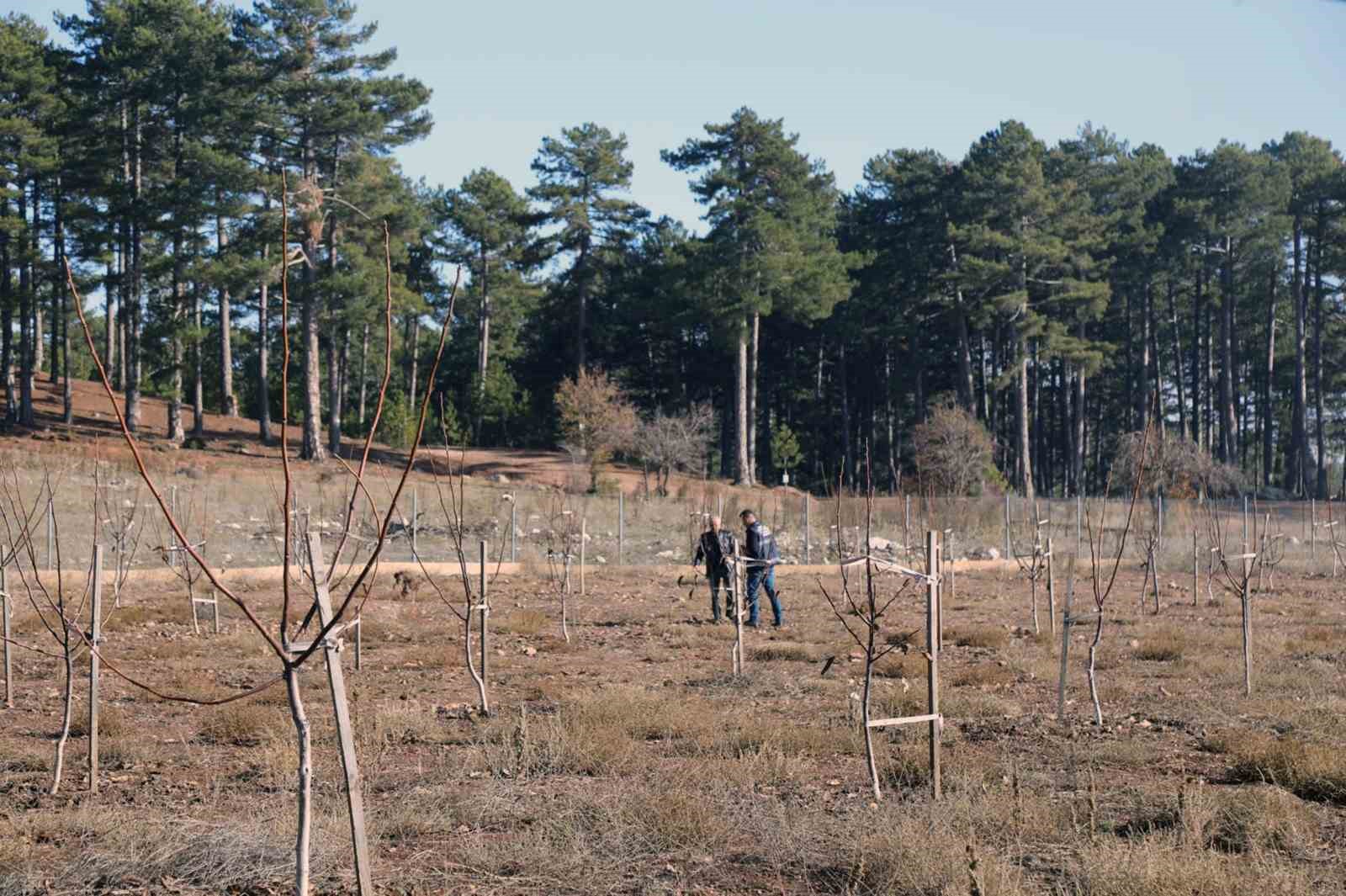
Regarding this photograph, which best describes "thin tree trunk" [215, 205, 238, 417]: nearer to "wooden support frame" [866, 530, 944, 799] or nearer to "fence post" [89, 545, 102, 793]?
"fence post" [89, 545, 102, 793]

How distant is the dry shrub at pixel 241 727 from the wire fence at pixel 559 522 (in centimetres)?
1373

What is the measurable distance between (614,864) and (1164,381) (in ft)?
229

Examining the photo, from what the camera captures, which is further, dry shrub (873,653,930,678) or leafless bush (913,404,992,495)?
leafless bush (913,404,992,495)

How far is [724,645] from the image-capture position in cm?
1584

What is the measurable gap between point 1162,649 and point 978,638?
212 centimetres

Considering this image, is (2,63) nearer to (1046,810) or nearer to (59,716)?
(59,716)

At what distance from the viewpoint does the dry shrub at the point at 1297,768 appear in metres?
7.71

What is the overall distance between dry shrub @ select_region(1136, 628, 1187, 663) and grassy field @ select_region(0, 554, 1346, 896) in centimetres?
6

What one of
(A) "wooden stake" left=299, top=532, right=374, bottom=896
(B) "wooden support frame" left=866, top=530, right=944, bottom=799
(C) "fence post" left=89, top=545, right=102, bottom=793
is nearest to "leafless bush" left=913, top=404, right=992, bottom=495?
(B) "wooden support frame" left=866, top=530, right=944, bottom=799

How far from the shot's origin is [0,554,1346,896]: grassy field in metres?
6.09

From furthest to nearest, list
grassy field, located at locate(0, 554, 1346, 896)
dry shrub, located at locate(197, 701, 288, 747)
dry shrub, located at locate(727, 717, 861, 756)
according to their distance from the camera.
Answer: dry shrub, located at locate(197, 701, 288, 747)
dry shrub, located at locate(727, 717, 861, 756)
grassy field, located at locate(0, 554, 1346, 896)

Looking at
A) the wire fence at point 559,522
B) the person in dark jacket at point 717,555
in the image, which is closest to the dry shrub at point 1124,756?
the person in dark jacket at point 717,555

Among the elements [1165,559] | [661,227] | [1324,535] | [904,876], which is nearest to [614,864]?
[904,876]

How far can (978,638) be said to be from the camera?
52.2ft
